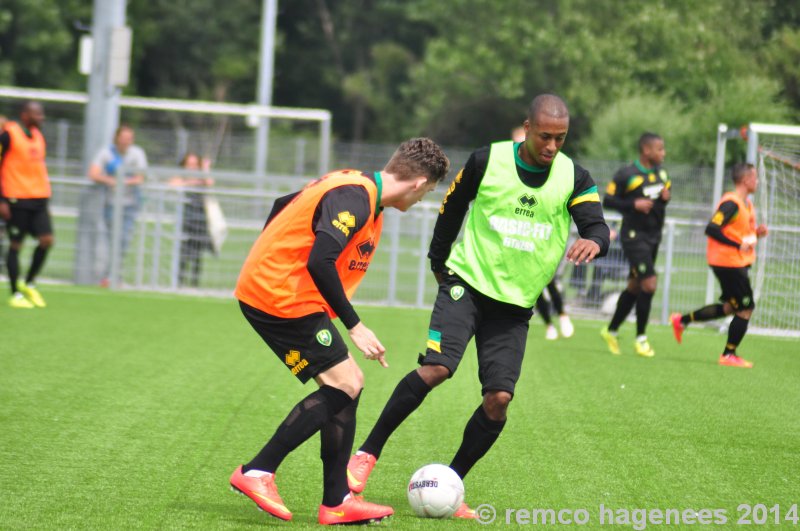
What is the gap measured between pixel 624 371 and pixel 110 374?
13.8 ft

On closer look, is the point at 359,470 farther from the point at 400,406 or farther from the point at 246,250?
the point at 246,250

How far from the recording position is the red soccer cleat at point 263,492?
4965 millimetres

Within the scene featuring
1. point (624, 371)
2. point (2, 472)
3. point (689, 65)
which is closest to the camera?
point (2, 472)

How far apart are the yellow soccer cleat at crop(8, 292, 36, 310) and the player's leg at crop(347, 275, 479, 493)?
8.18 metres

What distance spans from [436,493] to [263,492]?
753mm

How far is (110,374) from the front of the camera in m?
8.87

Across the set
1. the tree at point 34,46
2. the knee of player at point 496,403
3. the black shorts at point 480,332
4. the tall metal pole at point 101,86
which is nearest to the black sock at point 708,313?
the black shorts at point 480,332

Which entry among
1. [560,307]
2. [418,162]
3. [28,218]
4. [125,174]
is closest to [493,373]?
[418,162]

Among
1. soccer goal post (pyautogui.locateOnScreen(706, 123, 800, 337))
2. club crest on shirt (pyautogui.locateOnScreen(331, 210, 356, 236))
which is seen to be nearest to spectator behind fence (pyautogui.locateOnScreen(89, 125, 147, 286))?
soccer goal post (pyautogui.locateOnScreen(706, 123, 800, 337))

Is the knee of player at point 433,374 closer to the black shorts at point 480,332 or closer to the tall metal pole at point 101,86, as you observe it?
the black shorts at point 480,332

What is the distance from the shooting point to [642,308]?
1143 cm

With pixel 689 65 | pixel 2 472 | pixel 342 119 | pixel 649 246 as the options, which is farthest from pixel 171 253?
pixel 342 119

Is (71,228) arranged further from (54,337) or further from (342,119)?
(342,119)

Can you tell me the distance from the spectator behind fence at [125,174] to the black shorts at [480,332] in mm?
10841
